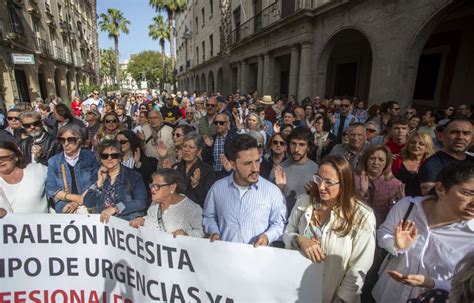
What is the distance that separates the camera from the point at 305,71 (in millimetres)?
11047

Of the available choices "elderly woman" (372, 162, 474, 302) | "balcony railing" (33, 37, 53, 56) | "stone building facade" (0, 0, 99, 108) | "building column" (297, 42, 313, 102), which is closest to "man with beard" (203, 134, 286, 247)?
"elderly woman" (372, 162, 474, 302)

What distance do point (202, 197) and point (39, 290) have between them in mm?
1601

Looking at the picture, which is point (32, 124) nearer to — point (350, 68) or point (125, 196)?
point (125, 196)

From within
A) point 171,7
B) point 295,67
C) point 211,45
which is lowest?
point 295,67

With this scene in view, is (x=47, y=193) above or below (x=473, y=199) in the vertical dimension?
below

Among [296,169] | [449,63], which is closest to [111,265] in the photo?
[296,169]

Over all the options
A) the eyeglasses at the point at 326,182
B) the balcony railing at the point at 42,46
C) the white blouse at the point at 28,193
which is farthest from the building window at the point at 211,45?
the eyeglasses at the point at 326,182

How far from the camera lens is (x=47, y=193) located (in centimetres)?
269

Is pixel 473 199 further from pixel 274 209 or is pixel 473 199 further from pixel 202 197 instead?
pixel 202 197

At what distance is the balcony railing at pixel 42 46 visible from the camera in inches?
791

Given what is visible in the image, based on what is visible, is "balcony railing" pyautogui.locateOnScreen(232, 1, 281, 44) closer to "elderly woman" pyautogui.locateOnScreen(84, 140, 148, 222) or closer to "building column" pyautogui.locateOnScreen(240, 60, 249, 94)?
"building column" pyautogui.locateOnScreen(240, 60, 249, 94)

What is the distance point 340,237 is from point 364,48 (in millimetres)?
14168

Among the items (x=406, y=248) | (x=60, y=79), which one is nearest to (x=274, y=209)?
(x=406, y=248)

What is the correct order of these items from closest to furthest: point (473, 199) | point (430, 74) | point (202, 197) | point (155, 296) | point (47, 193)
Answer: point (473, 199) → point (155, 296) → point (47, 193) → point (202, 197) → point (430, 74)
